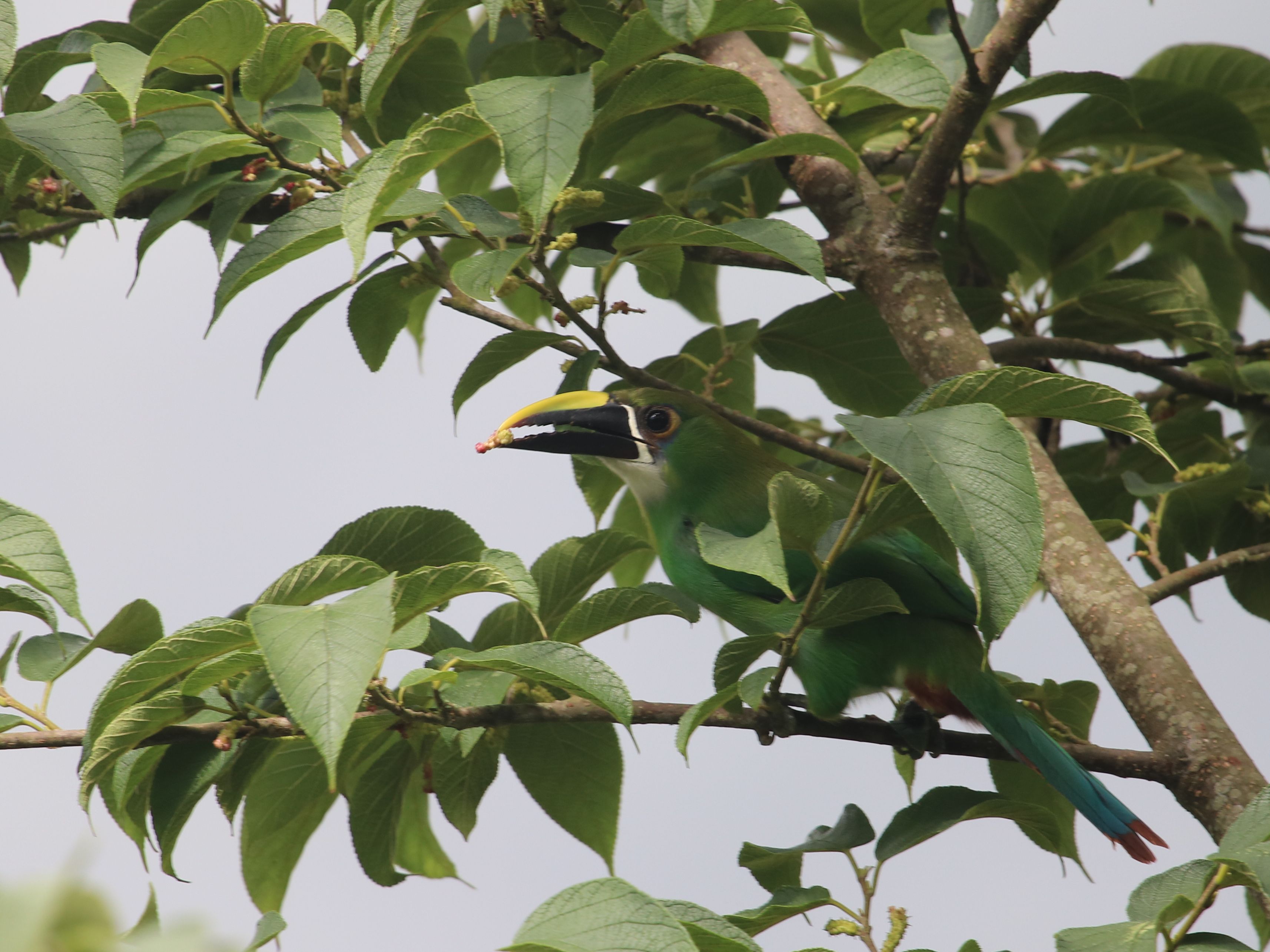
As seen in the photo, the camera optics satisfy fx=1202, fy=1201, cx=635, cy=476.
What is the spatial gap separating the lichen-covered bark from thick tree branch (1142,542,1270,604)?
0.13m

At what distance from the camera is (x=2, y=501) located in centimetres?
172

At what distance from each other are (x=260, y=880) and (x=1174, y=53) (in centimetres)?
308

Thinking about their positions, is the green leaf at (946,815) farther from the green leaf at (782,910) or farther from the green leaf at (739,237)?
the green leaf at (739,237)

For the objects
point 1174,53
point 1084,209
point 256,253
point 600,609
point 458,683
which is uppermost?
point 1174,53

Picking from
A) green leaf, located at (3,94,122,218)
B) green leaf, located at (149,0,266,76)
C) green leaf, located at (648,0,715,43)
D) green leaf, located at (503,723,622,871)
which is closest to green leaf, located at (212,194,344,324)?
green leaf, located at (3,94,122,218)

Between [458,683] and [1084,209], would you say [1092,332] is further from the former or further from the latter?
[458,683]

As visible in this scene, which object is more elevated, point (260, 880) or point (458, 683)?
point (458, 683)

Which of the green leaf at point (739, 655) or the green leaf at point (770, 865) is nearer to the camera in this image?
the green leaf at point (739, 655)

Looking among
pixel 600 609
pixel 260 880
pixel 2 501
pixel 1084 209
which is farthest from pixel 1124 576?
pixel 2 501

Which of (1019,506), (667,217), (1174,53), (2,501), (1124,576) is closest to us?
(1019,506)

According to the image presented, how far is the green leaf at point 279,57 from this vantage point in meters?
2.05

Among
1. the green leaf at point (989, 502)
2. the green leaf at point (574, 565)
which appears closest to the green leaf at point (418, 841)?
the green leaf at point (574, 565)

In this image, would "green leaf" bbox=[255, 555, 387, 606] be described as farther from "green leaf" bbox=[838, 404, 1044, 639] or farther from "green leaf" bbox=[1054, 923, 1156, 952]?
"green leaf" bbox=[1054, 923, 1156, 952]

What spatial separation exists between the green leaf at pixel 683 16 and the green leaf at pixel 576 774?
3.79 feet
